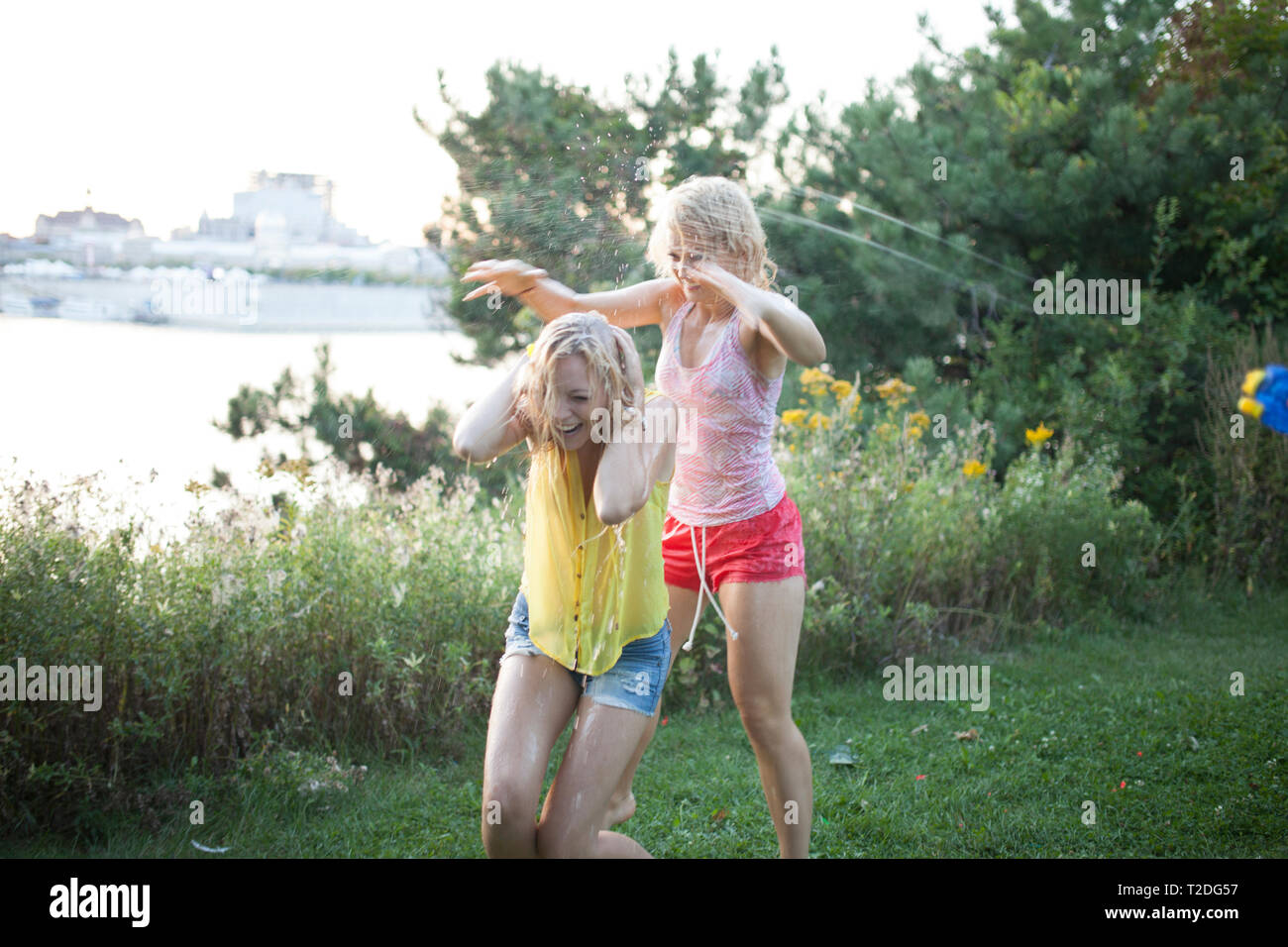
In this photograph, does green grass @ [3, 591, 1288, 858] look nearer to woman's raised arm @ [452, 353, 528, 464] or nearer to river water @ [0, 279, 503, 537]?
river water @ [0, 279, 503, 537]

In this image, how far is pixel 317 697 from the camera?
149 inches

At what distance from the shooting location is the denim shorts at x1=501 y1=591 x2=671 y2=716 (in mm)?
2373

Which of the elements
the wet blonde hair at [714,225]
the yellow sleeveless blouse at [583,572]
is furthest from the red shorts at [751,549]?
the wet blonde hair at [714,225]

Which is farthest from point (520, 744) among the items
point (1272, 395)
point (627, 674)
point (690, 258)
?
point (1272, 395)

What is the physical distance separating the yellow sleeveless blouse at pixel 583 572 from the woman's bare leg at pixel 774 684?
291 millimetres

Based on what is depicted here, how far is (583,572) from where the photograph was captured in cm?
244

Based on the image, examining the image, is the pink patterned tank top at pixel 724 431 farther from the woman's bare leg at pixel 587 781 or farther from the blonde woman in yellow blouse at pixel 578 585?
the woman's bare leg at pixel 587 781

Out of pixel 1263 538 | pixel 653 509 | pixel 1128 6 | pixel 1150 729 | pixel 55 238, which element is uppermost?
pixel 1128 6

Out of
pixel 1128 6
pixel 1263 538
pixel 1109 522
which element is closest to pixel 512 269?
pixel 1109 522

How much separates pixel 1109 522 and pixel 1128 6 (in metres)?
5.24

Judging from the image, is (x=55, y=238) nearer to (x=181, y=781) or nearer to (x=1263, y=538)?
(x=181, y=781)

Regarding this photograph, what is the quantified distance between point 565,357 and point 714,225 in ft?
1.98

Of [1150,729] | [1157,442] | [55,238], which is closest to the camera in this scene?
[55,238]

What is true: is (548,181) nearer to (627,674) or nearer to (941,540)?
(627,674)
